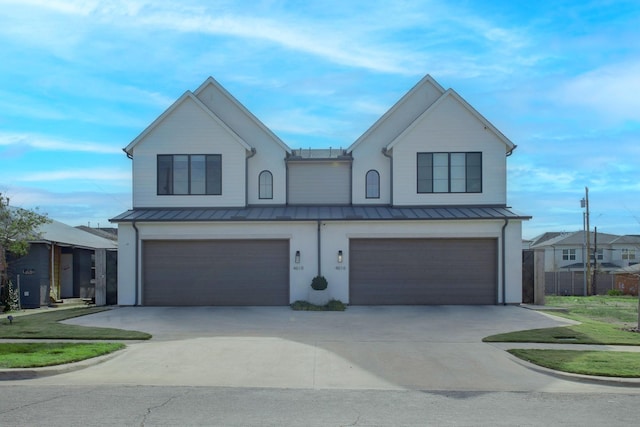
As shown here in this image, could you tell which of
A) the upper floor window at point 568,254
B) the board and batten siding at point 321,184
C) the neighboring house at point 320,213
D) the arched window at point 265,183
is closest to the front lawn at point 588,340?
the neighboring house at point 320,213

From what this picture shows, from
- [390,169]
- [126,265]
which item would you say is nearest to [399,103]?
[390,169]

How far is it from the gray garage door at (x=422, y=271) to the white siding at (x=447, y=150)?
2116 mm

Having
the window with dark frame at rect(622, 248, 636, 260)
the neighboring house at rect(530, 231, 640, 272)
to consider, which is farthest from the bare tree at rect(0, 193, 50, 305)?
the window with dark frame at rect(622, 248, 636, 260)

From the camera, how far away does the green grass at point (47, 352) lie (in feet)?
36.4

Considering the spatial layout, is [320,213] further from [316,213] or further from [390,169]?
[390,169]

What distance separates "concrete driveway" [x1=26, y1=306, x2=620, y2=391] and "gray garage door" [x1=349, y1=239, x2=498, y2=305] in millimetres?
1880

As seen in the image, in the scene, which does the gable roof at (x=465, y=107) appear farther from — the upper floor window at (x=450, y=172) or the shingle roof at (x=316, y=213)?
the shingle roof at (x=316, y=213)

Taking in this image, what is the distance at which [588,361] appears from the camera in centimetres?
1167

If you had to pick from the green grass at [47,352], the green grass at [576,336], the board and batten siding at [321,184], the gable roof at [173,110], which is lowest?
the green grass at [576,336]

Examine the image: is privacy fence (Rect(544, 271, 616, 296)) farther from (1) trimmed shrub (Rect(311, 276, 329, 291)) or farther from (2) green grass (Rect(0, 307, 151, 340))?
(2) green grass (Rect(0, 307, 151, 340))

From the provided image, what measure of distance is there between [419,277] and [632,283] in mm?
26742

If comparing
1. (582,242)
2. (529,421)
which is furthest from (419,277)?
(582,242)

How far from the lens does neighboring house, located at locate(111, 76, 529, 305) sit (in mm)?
22969

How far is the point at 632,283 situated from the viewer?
139 ft
